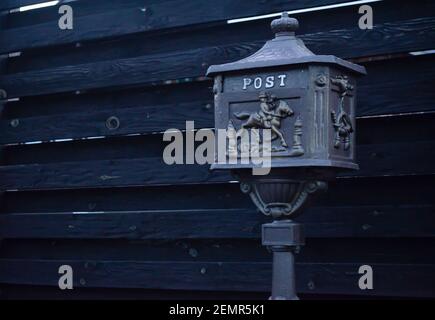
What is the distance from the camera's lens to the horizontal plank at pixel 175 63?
362 centimetres

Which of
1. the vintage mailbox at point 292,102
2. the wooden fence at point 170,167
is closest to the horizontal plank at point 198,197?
the wooden fence at point 170,167

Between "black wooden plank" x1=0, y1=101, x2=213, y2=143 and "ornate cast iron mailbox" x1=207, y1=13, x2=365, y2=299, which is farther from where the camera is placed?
"black wooden plank" x1=0, y1=101, x2=213, y2=143

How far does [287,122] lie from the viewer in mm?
3156

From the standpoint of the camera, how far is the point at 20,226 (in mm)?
4680

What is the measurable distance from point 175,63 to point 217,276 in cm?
122

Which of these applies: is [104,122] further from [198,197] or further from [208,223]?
[208,223]

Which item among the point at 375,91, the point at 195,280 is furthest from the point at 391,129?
the point at 195,280

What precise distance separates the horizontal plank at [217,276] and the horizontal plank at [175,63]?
106cm

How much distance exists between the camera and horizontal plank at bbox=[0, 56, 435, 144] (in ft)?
11.9

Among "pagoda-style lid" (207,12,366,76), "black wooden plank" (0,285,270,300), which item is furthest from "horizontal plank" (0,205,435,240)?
"pagoda-style lid" (207,12,366,76)

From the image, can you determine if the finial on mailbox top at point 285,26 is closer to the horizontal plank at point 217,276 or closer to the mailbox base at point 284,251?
the mailbox base at point 284,251

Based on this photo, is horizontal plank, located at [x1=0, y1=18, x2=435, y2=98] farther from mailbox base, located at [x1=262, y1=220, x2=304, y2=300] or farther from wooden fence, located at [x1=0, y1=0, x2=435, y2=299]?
mailbox base, located at [x1=262, y1=220, x2=304, y2=300]

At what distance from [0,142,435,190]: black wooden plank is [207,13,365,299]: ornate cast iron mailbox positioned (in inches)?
14.7

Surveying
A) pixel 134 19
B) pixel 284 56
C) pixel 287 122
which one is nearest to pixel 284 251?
pixel 287 122
